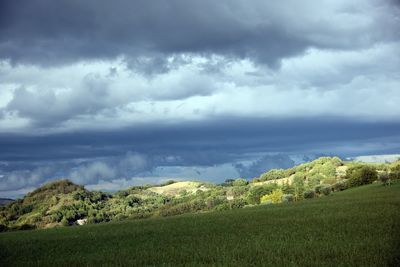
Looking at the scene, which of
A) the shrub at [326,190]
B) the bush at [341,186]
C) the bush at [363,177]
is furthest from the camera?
the bush at [341,186]

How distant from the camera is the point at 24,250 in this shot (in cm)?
4272

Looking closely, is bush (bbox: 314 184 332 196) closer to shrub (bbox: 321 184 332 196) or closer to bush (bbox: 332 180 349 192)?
shrub (bbox: 321 184 332 196)

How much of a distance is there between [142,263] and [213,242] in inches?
376

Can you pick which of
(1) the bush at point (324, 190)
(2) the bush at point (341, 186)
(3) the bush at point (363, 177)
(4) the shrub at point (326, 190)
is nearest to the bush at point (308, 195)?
(1) the bush at point (324, 190)

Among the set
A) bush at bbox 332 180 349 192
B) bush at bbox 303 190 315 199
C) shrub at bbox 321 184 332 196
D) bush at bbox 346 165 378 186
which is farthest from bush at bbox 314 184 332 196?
bush at bbox 346 165 378 186

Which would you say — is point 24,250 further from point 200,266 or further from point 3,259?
point 200,266

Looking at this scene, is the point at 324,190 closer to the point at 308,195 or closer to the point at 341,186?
the point at 308,195

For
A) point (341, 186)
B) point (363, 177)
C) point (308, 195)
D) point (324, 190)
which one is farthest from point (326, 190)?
point (363, 177)

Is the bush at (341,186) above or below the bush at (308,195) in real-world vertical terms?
above

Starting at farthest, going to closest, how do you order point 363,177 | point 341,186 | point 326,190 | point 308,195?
point 308,195
point 363,177
point 341,186
point 326,190

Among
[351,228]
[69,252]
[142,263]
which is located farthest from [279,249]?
[69,252]

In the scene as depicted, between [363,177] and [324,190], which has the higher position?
[363,177]

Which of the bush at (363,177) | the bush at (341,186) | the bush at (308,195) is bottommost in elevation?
the bush at (308,195)

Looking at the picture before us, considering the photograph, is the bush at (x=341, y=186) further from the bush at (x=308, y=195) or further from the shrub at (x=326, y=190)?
the bush at (x=308, y=195)
